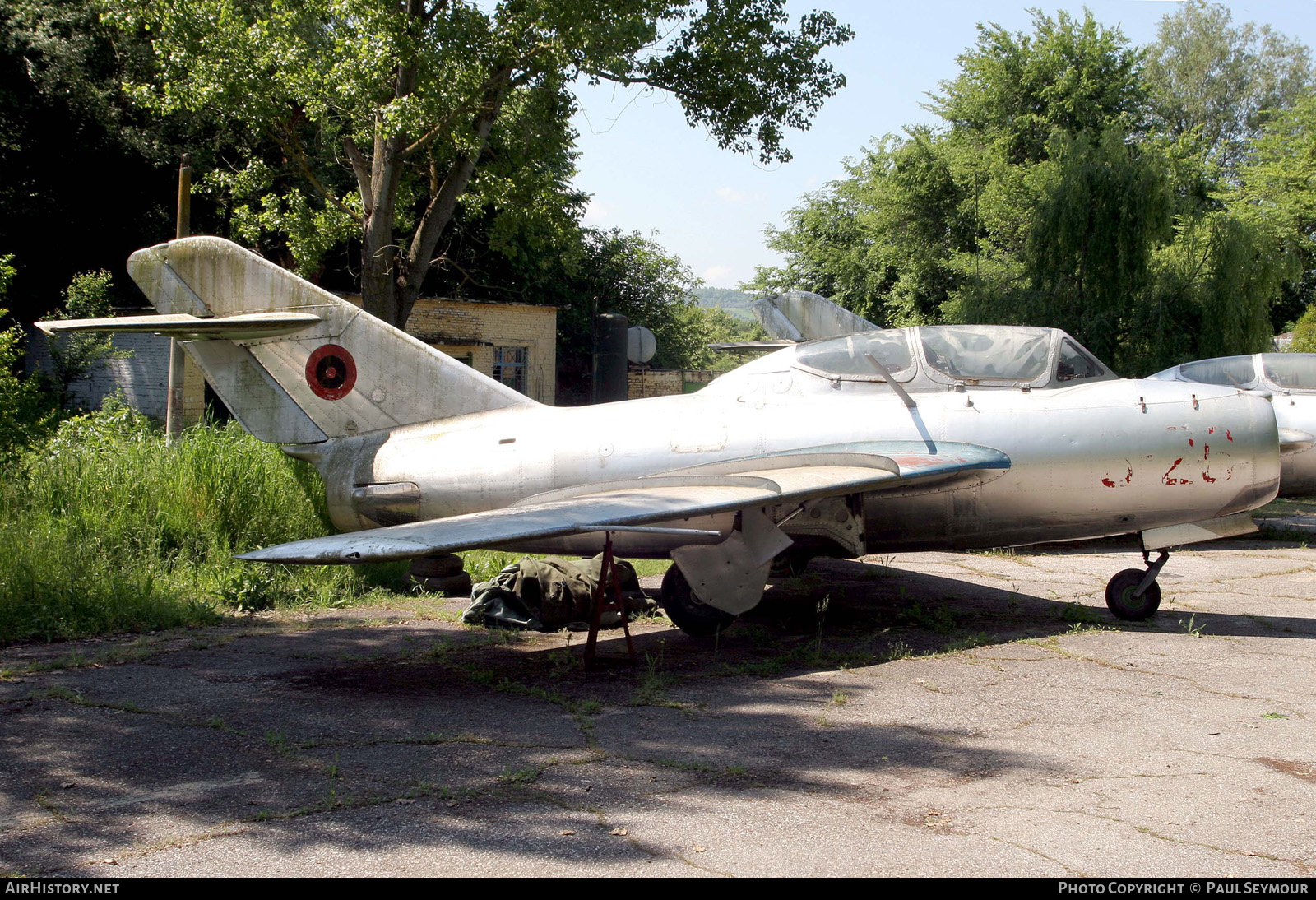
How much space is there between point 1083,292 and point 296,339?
15746mm

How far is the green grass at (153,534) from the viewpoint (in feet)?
25.2

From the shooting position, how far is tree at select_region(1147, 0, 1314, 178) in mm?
55344

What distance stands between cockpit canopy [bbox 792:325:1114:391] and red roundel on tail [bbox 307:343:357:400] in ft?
13.3

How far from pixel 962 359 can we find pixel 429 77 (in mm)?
10262

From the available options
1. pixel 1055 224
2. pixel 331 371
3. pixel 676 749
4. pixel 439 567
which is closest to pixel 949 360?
pixel 676 749

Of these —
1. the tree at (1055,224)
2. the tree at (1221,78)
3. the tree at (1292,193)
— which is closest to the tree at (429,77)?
the tree at (1055,224)

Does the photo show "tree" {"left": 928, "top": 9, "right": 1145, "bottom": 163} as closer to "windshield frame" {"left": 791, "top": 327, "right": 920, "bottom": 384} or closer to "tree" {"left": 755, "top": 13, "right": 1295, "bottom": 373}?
"tree" {"left": 755, "top": 13, "right": 1295, "bottom": 373}

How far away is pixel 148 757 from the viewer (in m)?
4.78

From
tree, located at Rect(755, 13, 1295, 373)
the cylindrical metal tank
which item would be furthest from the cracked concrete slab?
the cylindrical metal tank

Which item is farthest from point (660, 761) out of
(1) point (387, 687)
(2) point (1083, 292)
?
(2) point (1083, 292)

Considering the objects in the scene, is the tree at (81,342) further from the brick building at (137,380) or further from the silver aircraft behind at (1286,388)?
the silver aircraft behind at (1286,388)

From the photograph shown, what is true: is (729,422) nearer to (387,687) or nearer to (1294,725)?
(387,687)

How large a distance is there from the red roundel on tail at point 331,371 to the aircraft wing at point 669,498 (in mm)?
2169

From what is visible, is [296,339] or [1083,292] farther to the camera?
[1083,292]
